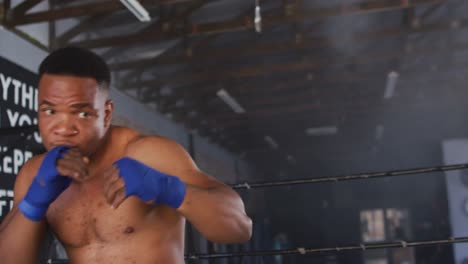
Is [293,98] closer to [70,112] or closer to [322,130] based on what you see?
[322,130]

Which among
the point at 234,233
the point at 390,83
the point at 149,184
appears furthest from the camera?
the point at 390,83

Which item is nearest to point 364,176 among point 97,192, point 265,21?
point 97,192

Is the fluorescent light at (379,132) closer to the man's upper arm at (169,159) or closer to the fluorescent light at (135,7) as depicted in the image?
the fluorescent light at (135,7)

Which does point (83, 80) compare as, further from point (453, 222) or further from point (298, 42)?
point (453, 222)

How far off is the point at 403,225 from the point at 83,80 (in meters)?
11.1

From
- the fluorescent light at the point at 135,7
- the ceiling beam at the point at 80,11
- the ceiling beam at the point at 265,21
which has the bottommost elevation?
the fluorescent light at the point at 135,7

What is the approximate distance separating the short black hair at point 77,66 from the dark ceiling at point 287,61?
3304 millimetres

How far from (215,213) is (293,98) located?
24.9 ft

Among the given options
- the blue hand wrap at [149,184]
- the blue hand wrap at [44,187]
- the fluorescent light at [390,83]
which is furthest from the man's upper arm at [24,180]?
the fluorescent light at [390,83]

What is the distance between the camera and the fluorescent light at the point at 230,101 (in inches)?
292

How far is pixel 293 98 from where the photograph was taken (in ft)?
28.4

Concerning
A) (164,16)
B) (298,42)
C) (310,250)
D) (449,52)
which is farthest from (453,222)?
(310,250)

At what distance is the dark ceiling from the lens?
5223 millimetres

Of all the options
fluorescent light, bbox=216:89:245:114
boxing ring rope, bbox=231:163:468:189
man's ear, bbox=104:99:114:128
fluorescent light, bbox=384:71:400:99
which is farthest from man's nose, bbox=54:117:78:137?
fluorescent light, bbox=384:71:400:99
